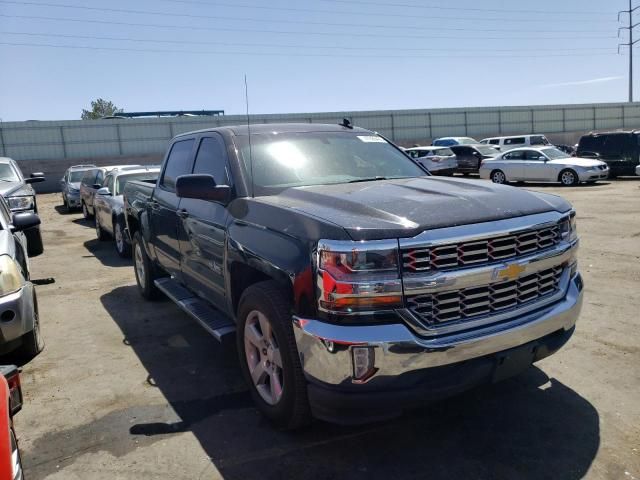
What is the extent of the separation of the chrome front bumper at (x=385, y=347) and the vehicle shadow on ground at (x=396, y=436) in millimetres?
603

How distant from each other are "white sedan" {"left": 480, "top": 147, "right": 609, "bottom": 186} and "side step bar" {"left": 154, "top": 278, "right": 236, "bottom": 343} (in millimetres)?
16016

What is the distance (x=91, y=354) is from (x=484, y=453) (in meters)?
3.57

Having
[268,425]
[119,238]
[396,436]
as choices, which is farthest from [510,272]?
[119,238]

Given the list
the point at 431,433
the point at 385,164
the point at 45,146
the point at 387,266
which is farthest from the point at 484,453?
the point at 45,146

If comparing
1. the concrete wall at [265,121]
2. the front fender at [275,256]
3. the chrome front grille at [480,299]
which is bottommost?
the chrome front grille at [480,299]

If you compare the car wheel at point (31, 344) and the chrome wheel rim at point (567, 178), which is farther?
the chrome wheel rim at point (567, 178)

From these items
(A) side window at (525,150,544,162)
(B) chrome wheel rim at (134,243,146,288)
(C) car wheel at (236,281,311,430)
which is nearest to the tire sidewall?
(C) car wheel at (236,281,311,430)

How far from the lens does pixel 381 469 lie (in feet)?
9.71

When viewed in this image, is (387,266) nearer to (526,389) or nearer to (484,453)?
(484,453)

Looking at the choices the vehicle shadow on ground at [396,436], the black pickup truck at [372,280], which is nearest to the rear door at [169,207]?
the black pickup truck at [372,280]

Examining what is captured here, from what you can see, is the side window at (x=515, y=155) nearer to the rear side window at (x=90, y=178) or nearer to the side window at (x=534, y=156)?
the side window at (x=534, y=156)

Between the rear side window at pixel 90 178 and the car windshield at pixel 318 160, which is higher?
the car windshield at pixel 318 160

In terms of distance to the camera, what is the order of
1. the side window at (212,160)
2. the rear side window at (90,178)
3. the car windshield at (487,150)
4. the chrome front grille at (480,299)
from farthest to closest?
the car windshield at (487,150) < the rear side window at (90,178) < the side window at (212,160) < the chrome front grille at (480,299)

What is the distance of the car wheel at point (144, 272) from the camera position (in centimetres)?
631
